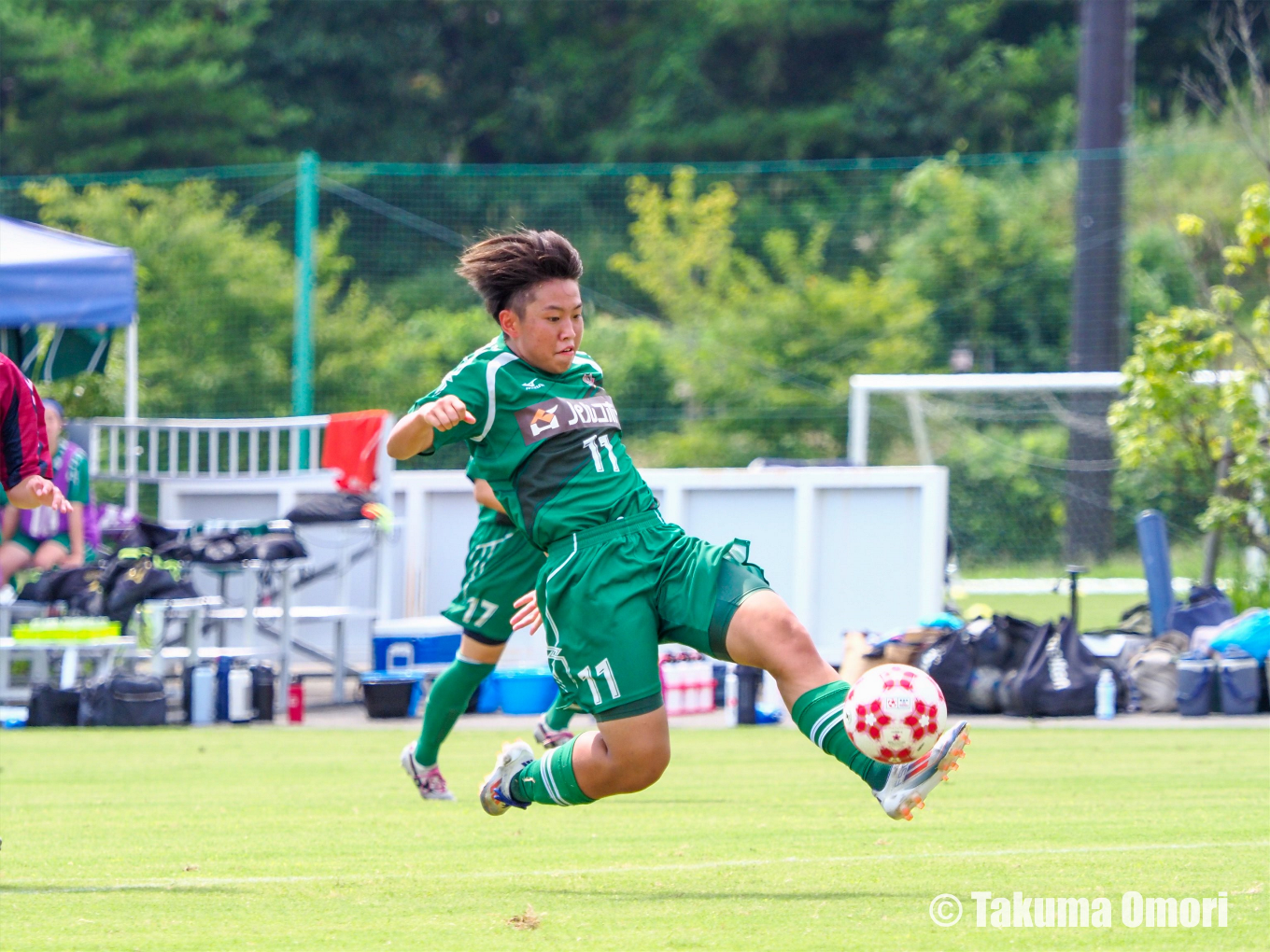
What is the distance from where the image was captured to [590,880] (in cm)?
516

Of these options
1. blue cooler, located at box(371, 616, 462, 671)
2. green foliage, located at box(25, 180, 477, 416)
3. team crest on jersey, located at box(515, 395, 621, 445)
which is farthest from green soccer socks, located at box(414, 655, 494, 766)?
green foliage, located at box(25, 180, 477, 416)

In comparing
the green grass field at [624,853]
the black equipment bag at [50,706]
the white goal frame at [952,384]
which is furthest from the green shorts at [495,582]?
the white goal frame at [952,384]

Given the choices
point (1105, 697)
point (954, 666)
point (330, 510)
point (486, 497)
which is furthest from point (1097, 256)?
point (486, 497)

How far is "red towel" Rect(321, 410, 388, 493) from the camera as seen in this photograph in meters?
11.7

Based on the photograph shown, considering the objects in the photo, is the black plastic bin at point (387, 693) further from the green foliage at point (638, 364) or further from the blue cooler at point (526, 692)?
the green foliage at point (638, 364)

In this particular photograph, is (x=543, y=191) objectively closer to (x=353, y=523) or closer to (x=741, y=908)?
(x=353, y=523)

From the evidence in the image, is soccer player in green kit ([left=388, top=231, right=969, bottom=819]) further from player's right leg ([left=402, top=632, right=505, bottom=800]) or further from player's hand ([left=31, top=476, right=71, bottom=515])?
player's right leg ([left=402, top=632, right=505, bottom=800])

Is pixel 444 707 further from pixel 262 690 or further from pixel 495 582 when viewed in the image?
pixel 262 690

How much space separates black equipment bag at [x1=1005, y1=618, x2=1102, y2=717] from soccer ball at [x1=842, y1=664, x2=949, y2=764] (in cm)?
594

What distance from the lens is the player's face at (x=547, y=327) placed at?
4.96 meters

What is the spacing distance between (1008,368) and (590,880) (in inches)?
783

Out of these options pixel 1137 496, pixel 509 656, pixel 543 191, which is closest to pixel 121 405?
pixel 543 191

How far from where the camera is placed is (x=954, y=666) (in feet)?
33.8

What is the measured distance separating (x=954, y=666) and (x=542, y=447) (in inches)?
234
